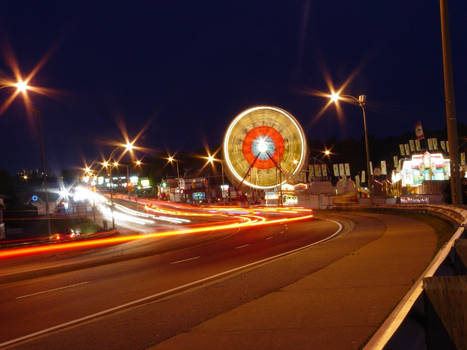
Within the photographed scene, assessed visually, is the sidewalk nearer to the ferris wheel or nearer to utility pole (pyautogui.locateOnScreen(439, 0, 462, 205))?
utility pole (pyautogui.locateOnScreen(439, 0, 462, 205))

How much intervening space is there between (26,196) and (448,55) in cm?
10391

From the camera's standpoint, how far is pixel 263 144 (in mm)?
84062

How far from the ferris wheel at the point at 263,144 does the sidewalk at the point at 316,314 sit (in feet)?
234

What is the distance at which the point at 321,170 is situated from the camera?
101812mm

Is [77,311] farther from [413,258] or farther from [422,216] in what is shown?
[422,216]

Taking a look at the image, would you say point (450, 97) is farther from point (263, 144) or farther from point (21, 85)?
point (263, 144)

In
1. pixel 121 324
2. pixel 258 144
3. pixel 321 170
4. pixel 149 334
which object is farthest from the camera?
pixel 321 170

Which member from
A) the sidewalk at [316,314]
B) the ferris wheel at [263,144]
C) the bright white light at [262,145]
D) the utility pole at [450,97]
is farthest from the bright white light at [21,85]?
the bright white light at [262,145]

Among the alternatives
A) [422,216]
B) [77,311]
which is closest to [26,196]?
[422,216]

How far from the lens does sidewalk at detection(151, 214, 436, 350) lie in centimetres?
651

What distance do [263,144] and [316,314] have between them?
3021 inches

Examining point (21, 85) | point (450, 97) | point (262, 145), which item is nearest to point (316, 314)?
point (450, 97)

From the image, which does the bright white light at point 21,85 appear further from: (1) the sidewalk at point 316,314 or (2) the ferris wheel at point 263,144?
(2) the ferris wheel at point 263,144

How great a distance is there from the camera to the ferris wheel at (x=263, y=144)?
273 ft
